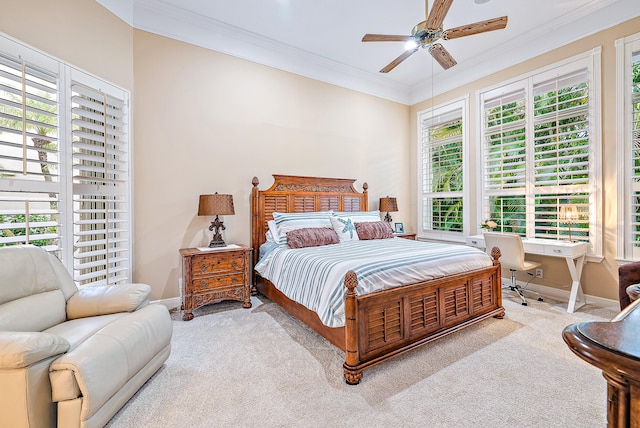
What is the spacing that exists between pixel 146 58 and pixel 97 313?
9.34ft

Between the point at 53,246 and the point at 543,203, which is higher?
the point at 543,203

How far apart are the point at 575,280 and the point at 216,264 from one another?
410cm

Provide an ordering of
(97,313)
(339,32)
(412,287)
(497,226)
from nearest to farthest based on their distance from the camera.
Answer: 1. (97,313)
2. (412,287)
3. (339,32)
4. (497,226)

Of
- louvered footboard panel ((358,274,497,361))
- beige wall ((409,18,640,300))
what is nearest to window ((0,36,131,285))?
louvered footboard panel ((358,274,497,361))

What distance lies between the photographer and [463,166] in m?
4.77

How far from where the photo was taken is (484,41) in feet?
13.2

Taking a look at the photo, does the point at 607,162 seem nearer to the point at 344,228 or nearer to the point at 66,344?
the point at 344,228

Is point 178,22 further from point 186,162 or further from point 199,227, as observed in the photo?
point 199,227

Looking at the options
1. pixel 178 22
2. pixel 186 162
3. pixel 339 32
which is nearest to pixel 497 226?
pixel 339 32

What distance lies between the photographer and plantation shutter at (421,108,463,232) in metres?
4.93

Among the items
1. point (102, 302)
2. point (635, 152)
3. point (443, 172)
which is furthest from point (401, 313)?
point (443, 172)

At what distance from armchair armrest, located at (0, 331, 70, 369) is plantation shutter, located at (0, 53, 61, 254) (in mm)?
1202

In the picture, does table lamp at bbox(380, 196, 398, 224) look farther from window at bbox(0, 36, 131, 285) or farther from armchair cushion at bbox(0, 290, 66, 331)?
armchair cushion at bbox(0, 290, 66, 331)

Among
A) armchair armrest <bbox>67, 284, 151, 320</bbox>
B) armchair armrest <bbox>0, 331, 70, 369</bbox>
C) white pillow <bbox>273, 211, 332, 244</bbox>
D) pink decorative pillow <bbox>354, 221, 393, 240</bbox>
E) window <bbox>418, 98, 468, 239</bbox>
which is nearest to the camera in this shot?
armchair armrest <bbox>0, 331, 70, 369</bbox>
